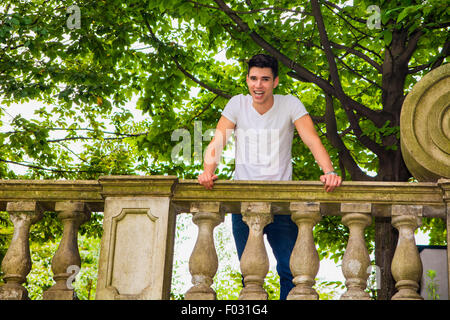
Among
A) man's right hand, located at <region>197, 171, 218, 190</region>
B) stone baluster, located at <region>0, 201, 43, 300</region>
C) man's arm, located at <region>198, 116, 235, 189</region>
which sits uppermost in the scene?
man's arm, located at <region>198, 116, 235, 189</region>

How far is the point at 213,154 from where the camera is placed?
15.7ft

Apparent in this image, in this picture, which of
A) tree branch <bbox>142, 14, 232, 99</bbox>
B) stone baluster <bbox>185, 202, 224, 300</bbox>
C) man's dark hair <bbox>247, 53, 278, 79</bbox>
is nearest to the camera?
stone baluster <bbox>185, 202, 224, 300</bbox>

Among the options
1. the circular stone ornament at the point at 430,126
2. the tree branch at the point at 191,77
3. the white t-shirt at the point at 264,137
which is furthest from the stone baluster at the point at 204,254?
the tree branch at the point at 191,77

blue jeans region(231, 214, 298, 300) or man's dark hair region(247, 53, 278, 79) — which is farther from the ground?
man's dark hair region(247, 53, 278, 79)

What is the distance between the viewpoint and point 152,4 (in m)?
8.20

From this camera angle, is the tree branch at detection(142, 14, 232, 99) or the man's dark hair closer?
the man's dark hair

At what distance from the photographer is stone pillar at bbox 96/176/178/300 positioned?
436cm

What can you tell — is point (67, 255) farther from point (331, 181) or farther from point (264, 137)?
point (331, 181)

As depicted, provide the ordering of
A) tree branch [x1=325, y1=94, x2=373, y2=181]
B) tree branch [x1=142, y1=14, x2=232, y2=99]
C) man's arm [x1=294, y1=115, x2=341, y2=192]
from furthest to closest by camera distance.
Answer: tree branch [x1=142, y1=14, x2=232, y2=99] → tree branch [x1=325, y1=94, x2=373, y2=181] → man's arm [x1=294, y1=115, x2=341, y2=192]

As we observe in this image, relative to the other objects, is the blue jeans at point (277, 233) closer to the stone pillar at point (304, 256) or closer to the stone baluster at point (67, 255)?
the stone pillar at point (304, 256)

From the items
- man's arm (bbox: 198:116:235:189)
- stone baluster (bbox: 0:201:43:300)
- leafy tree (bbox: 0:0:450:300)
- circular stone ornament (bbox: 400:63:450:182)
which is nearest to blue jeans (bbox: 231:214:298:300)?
man's arm (bbox: 198:116:235:189)

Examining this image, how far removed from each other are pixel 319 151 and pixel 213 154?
0.78m

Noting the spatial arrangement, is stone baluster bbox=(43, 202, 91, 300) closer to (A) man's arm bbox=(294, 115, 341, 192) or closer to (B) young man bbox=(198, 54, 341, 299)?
(B) young man bbox=(198, 54, 341, 299)
